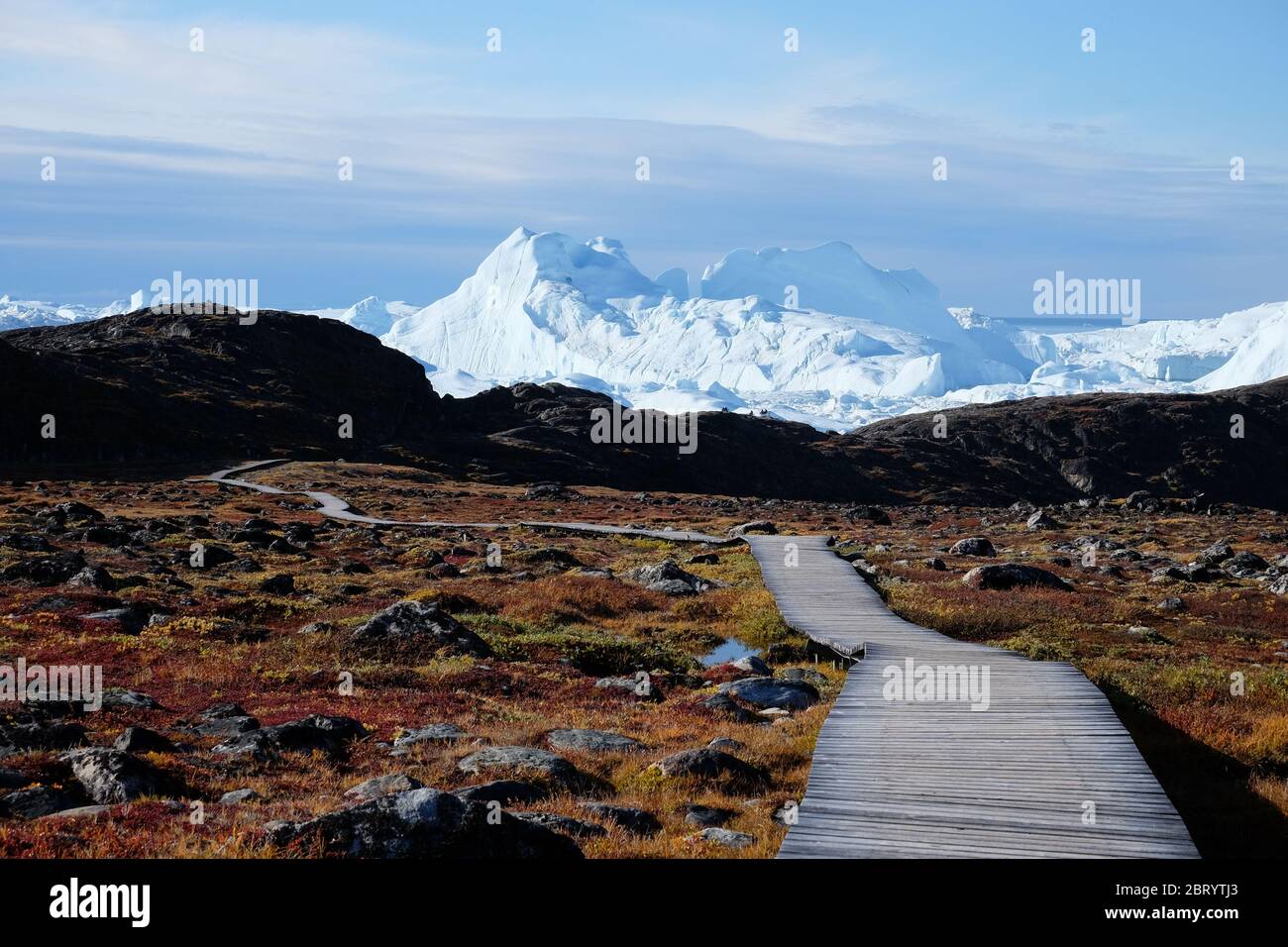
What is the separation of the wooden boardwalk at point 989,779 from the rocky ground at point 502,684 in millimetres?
939

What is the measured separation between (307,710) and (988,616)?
826 inches

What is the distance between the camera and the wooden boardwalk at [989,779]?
42.6 ft

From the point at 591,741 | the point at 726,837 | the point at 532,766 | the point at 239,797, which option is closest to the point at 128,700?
the point at 239,797

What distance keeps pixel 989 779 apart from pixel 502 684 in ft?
40.3

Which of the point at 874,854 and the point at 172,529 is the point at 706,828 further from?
the point at 172,529

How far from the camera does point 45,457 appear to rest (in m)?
124

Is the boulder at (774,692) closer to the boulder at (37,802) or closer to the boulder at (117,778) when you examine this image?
the boulder at (117,778)

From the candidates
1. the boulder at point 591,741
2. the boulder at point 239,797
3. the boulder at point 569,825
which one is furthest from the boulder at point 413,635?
the boulder at point 569,825

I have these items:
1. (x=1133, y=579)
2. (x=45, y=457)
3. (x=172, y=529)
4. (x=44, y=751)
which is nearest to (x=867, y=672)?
(x=44, y=751)

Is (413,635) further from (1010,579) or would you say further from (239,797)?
(1010,579)

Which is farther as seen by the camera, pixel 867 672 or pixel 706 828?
pixel 867 672

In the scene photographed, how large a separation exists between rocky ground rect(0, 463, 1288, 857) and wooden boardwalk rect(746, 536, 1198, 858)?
37.0 inches

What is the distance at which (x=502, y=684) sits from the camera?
24.3 meters

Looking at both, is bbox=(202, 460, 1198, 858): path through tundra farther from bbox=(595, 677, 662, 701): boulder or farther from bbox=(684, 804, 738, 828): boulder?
bbox=(595, 677, 662, 701): boulder
